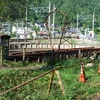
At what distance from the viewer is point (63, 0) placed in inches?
3649

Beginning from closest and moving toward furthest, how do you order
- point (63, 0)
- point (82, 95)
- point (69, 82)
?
point (82, 95) → point (69, 82) → point (63, 0)

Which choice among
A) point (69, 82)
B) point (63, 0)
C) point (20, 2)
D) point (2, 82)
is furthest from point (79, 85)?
point (63, 0)

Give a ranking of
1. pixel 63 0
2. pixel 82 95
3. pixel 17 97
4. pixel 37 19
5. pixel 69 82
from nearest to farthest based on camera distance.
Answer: pixel 17 97
pixel 82 95
pixel 69 82
pixel 37 19
pixel 63 0

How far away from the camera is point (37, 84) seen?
1014 centimetres

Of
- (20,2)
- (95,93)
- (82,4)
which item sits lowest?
(95,93)

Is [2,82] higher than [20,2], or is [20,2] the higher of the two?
[20,2]

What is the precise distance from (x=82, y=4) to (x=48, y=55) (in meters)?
79.5

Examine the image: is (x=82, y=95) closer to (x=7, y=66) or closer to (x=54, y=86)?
(x=54, y=86)

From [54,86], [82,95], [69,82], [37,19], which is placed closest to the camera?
[82,95]

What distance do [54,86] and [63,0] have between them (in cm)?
8456

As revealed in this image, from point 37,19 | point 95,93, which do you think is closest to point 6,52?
point 95,93

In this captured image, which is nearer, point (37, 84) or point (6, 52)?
point (37, 84)

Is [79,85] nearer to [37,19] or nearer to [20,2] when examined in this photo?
[20,2]

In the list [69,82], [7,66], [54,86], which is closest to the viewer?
[54,86]
